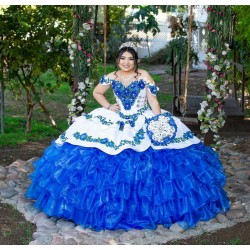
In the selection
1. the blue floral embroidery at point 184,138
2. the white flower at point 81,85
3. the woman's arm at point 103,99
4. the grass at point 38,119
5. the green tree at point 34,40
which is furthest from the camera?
the grass at point 38,119

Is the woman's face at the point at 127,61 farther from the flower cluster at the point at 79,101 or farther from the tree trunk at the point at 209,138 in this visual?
the tree trunk at the point at 209,138

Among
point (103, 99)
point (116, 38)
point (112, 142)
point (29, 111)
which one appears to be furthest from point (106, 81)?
point (116, 38)

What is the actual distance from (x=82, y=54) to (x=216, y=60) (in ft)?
4.82

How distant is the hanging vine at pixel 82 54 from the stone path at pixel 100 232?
3.16ft

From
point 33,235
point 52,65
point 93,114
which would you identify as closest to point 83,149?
point 93,114

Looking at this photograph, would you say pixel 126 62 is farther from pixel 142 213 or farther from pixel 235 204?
pixel 235 204

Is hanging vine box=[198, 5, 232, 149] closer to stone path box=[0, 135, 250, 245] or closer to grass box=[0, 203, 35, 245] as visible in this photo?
stone path box=[0, 135, 250, 245]

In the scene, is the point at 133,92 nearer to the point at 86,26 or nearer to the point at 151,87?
the point at 151,87

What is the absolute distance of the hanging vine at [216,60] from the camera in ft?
18.0

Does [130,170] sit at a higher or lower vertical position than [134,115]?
lower

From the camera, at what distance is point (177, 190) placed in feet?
14.4

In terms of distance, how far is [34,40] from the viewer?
7.59 metres

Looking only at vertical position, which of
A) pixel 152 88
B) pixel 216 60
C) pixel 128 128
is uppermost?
pixel 216 60

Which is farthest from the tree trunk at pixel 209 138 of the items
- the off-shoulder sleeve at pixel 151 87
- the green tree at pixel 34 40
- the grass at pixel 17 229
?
the green tree at pixel 34 40
